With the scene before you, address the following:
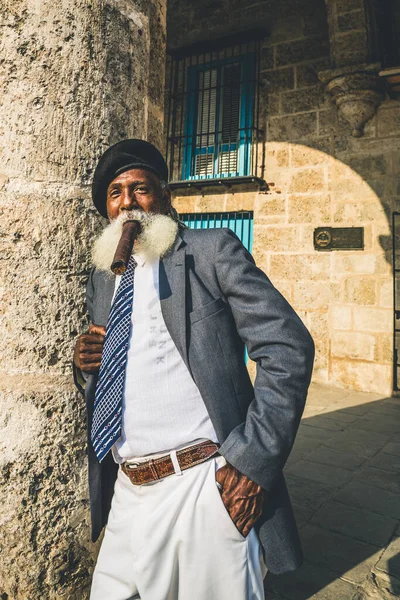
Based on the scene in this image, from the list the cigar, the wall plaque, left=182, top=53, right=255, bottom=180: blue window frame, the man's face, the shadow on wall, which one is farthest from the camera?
left=182, top=53, right=255, bottom=180: blue window frame

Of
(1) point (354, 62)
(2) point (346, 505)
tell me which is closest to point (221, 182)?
(1) point (354, 62)

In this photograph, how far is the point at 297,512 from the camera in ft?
9.98

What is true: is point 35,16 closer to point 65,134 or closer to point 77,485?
point 65,134

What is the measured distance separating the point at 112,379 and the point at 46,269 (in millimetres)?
543

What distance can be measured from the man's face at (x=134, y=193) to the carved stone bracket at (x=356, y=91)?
590cm

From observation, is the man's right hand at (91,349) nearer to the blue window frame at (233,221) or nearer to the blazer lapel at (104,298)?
the blazer lapel at (104,298)

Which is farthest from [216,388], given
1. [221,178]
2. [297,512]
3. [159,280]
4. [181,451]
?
[221,178]

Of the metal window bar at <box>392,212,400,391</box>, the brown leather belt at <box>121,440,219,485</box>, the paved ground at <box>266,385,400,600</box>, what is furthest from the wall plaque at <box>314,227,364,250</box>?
the brown leather belt at <box>121,440,219,485</box>

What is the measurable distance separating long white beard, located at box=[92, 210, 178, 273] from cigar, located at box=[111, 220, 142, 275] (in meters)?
0.03

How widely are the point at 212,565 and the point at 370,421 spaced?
4.29 m

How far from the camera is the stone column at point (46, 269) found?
168 cm

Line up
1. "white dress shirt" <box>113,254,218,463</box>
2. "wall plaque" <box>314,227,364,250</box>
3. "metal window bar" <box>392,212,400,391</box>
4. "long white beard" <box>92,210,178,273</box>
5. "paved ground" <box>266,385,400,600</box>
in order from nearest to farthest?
"white dress shirt" <box>113,254,218,463</box>, "long white beard" <box>92,210,178,273</box>, "paved ground" <box>266,385,400,600</box>, "metal window bar" <box>392,212,400,391</box>, "wall plaque" <box>314,227,364,250</box>

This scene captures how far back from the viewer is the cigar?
1313 mm

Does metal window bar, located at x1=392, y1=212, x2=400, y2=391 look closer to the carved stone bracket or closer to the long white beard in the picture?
the carved stone bracket
